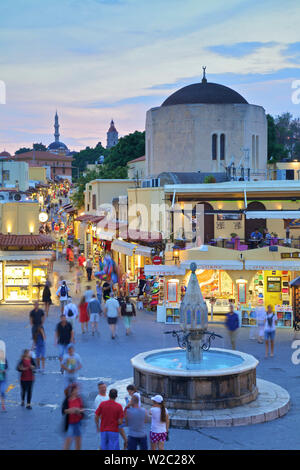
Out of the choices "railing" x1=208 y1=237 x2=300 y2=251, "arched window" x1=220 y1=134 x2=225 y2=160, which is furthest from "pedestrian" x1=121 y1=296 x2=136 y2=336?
"arched window" x1=220 y1=134 x2=225 y2=160

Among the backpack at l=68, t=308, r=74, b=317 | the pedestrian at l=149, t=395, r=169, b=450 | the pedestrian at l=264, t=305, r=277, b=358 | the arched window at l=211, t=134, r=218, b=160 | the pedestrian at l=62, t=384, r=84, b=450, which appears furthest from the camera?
the arched window at l=211, t=134, r=218, b=160

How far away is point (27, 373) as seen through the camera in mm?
12195

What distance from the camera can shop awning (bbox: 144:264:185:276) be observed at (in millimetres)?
22719

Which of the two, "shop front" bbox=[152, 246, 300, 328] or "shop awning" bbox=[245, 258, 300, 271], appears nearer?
"shop awning" bbox=[245, 258, 300, 271]

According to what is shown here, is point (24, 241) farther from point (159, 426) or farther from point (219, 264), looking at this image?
point (159, 426)

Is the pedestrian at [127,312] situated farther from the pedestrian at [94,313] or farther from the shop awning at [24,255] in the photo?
the shop awning at [24,255]

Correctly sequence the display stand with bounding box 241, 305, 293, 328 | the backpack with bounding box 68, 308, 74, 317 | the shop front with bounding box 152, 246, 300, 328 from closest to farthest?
the backpack with bounding box 68, 308, 74, 317
the display stand with bounding box 241, 305, 293, 328
the shop front with bounding box 152, 246, 300, 328

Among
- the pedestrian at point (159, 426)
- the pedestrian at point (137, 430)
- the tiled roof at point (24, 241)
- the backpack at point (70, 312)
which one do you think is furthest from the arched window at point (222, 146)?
the pedestrian at point (137, 430)

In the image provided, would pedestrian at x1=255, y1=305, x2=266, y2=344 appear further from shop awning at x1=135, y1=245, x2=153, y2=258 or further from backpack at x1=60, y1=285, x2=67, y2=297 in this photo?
shop awning at x1=135, y1=245, x2=153, y2=258

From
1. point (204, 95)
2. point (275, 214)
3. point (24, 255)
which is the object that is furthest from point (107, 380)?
point (204, 95)

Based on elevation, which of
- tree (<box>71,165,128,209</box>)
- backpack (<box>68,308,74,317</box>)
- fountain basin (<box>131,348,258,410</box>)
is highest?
tree (<box>71,165,128,209</box>)

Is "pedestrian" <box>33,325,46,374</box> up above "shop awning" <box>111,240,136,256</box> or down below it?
below

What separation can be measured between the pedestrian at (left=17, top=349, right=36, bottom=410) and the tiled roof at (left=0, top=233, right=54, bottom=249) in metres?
14.3
